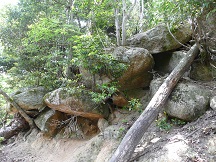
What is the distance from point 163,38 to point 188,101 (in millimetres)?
3516

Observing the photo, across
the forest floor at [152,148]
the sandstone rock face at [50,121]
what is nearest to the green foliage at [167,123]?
the forest floor at [152,148]

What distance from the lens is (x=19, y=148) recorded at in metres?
8.68

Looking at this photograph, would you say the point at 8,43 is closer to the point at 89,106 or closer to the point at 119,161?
the point at 89,106

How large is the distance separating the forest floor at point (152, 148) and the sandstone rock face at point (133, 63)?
2.32 metres

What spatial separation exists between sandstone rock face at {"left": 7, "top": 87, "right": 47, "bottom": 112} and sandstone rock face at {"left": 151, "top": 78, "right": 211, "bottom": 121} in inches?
247

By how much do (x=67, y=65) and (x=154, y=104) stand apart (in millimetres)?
5359

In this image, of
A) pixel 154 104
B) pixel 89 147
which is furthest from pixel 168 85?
pixel 89 147

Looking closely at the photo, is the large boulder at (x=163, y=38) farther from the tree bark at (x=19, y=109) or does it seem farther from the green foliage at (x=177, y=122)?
the tree bark at (x=19, y=109)

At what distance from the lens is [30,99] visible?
28.1 feet

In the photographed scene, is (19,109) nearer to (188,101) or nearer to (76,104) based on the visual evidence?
(76,104)

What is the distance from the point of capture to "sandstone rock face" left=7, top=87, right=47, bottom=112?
854cm

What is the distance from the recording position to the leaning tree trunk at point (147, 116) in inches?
159

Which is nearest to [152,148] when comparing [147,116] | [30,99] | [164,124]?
[147,116]

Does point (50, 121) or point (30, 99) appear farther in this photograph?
point (30, 99)
